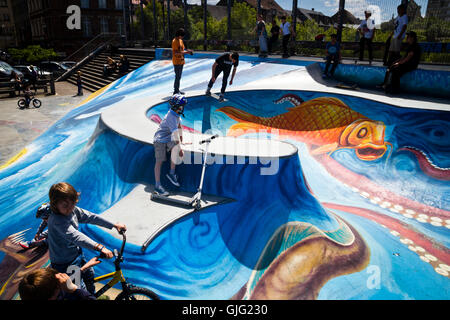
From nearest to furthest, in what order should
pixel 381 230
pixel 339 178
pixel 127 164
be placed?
pixel 381 230
pixel 127 164
pixel 339 178

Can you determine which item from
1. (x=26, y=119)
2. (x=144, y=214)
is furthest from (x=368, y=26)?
(x=26, y=119)

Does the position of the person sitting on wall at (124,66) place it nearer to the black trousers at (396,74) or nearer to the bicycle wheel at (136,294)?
the black trousers at (396,74)

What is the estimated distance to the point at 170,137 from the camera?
470 centimetres

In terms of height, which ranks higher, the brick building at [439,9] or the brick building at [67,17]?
the brick building at [67,17]

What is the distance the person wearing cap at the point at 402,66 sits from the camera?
30.8ft

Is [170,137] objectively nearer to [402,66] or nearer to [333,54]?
[402,66]

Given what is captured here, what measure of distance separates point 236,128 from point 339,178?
148 inches

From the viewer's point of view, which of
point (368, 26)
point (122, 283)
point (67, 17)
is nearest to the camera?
point (122, 283)

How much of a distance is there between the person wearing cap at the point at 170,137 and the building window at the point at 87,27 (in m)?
48.8

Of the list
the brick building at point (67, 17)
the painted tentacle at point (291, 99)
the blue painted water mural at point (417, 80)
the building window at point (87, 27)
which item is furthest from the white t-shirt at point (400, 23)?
the building window at point (87, 27)

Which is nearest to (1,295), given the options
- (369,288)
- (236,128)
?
(369,288)

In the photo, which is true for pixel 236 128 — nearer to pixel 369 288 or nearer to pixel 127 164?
pixel 127 164

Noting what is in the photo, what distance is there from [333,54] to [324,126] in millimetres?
4982

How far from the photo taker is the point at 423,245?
15.0ft
